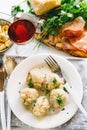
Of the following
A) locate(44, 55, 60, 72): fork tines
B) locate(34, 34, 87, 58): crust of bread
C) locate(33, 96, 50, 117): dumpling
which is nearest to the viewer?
locate(33, 96, 50, 117): dumpling

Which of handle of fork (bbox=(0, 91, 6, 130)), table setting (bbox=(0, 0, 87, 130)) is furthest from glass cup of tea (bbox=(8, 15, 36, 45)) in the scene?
handle of fork (bbox=(0, 91, 6, 130))

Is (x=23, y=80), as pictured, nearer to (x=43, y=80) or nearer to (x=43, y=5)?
(x=43, y=80)

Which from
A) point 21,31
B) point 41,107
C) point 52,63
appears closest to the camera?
point 41,107

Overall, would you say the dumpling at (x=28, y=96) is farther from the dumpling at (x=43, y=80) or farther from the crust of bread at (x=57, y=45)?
the crust of bread at (x=57, y=45)

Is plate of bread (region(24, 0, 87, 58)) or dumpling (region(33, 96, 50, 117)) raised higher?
plate of bread (region(24, 0, 87, 58))

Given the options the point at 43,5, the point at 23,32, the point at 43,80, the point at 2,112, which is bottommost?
the point at 2,112

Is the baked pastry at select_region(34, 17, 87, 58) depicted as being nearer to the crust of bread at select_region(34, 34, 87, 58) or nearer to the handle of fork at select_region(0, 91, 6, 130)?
the crust of bread at select_region(34, 34, 87, 58)

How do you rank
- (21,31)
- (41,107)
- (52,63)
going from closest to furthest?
1. (41,107)
2. (52,63)
3. (21,31)

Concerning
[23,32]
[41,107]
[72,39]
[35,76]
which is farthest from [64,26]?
[41,107]
